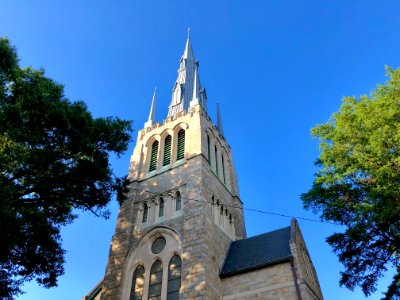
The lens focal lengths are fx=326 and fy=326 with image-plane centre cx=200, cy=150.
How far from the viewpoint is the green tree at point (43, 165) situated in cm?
1123

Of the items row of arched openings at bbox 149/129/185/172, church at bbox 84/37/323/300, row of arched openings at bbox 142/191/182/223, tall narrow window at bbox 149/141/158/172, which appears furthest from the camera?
tall narrow window at bbox 149/141/158/172

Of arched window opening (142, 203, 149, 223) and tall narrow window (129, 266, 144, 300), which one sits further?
arched window opening (142, 203, 149, 223)

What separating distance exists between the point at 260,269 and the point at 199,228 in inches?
125

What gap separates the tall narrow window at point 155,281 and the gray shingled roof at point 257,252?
283 centimetres

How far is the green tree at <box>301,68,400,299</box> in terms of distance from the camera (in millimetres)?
11383

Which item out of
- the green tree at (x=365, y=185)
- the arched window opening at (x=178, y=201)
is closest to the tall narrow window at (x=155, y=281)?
the arched window opening at (x=178, y=201)

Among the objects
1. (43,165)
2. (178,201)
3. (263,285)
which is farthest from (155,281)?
(43,165)

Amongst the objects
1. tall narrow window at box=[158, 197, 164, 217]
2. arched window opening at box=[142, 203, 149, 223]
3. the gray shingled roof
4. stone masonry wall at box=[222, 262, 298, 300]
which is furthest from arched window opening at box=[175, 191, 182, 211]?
stone masonry wall at box=[222, 262, 298, 300]

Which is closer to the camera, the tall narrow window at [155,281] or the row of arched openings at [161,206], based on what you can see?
the tall narrow window at [155,281]

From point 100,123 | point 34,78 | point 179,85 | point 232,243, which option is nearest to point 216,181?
point 232,243

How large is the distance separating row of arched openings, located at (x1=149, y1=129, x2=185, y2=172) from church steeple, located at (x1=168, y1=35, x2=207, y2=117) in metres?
3.07

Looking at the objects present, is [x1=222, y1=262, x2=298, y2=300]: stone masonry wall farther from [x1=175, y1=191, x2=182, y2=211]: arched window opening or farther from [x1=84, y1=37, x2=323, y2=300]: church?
[x1=175, y1=191, x2=182, y2=211]: arched window opening

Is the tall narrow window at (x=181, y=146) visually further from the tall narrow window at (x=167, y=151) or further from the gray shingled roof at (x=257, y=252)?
the gray shingled roof at (x=257, y=252)

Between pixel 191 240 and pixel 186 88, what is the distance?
1904cm
